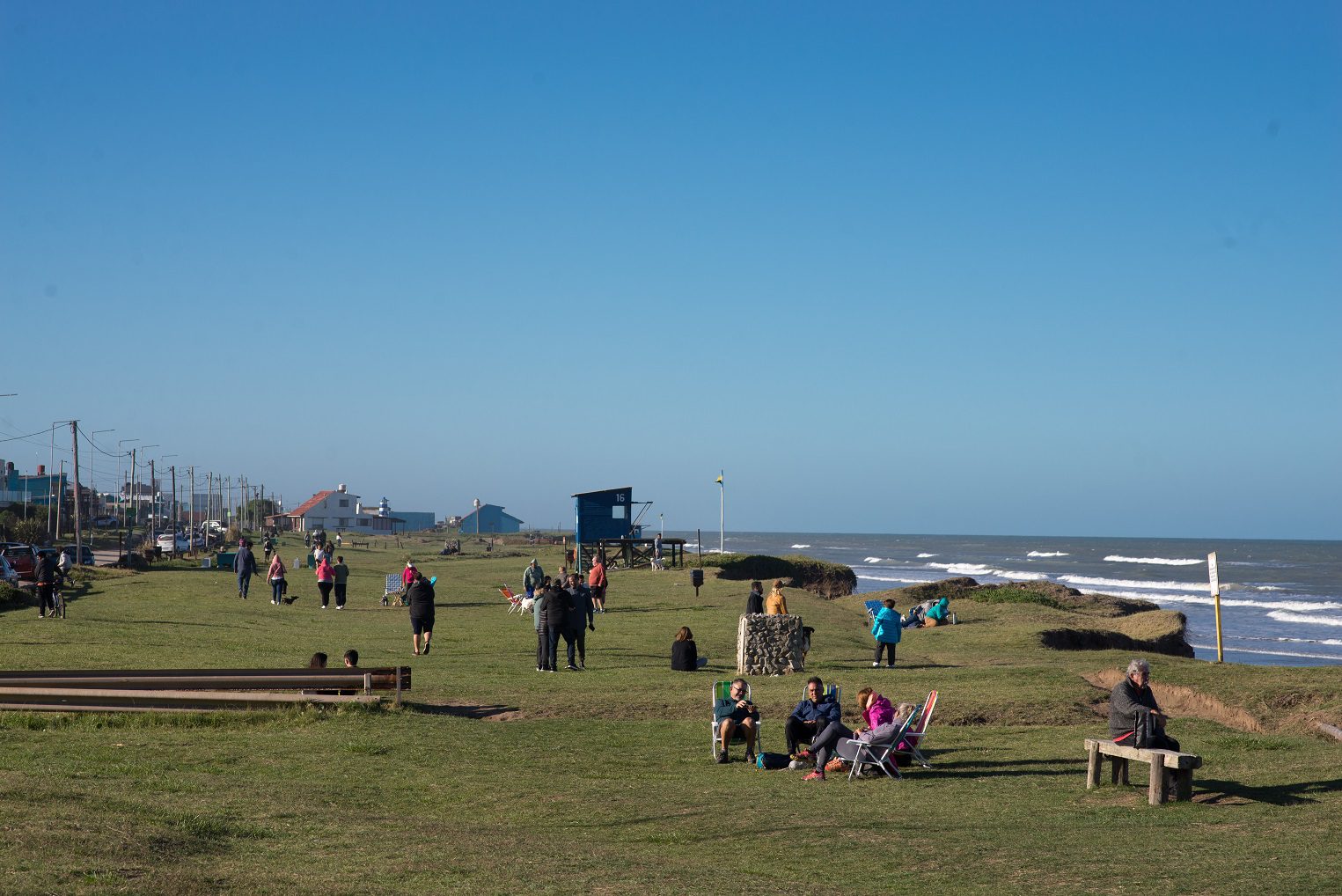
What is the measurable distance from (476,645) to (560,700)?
332 inches

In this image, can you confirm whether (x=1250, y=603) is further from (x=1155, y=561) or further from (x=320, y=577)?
(x=1155, y=561)

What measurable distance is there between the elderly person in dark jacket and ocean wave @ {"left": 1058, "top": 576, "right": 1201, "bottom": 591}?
2845 inches

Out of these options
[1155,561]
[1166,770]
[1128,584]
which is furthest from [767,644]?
[1155,561]

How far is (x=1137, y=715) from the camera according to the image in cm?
1180

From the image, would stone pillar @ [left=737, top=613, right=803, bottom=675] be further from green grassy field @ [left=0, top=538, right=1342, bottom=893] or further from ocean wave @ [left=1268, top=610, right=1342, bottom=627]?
ocean wave @ [left=1268, top=610, right=1342, bottom=627]

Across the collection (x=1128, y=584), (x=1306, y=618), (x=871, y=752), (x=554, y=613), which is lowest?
(x=1128, y=584)

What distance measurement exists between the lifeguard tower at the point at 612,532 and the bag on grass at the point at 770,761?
44.6 meters

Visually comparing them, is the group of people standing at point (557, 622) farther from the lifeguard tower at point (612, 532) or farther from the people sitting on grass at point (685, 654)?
the lifeguard tower at point (612, 532)

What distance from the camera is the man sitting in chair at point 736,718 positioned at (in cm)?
1375

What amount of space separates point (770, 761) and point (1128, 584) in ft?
258

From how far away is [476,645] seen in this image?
25812 millimetres

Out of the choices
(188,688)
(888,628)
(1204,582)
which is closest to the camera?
(188,688)

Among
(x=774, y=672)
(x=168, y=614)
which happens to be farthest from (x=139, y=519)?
(x=774, y=672)

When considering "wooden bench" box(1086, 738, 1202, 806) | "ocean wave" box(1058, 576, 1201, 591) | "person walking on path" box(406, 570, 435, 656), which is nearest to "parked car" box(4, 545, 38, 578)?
"person walking on path" box(406, 570, 435, 656)
